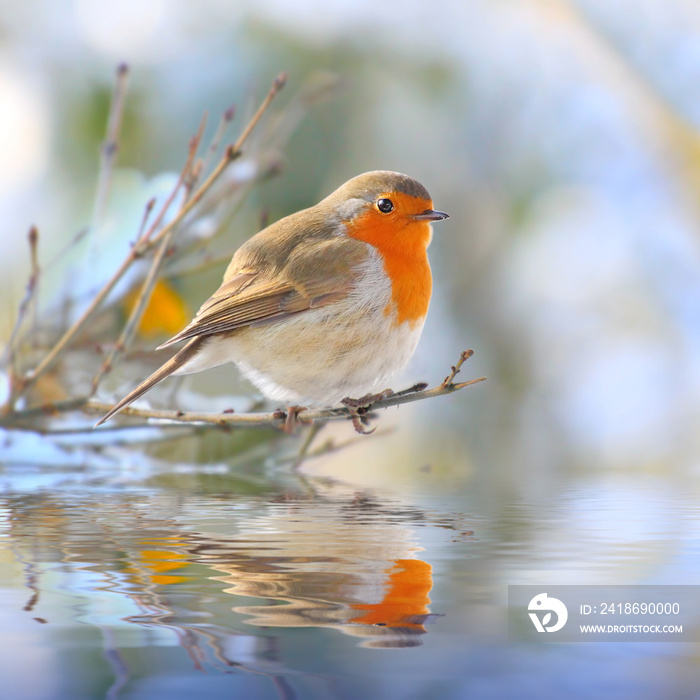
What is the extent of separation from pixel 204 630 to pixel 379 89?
308 cm

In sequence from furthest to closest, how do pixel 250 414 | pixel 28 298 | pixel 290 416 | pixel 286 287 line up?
1. pixel 28 298
2. pixel 286 287
3. pixel 290 416
4. pixel 250 414

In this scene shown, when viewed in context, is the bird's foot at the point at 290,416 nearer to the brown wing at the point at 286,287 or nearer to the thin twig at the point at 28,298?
the brown wing at the point at 286,287

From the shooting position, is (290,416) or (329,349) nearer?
(290,416)

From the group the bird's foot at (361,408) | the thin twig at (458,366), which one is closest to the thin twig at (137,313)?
the bird's foot at (361,408)

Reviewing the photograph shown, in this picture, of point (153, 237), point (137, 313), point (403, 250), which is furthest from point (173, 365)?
point (403, 250)

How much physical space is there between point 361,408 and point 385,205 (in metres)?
0.54

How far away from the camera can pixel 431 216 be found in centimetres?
206

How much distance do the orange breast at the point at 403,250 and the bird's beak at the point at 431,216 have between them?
2 centimetres

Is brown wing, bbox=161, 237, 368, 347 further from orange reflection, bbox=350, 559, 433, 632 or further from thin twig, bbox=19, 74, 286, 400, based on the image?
orange reflection, bbox=350, 559, 433, 632

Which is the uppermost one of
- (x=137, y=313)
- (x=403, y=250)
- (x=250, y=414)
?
(x=403, y=250)

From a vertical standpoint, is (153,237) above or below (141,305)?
above

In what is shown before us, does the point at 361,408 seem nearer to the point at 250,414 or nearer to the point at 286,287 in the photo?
the point at 250,414

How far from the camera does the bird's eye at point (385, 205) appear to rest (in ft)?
6.90

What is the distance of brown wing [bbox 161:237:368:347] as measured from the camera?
2084 mm
